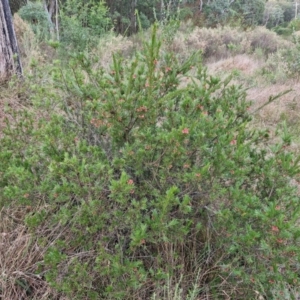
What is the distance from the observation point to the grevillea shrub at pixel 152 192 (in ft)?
4.53

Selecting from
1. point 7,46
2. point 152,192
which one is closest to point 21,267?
point 152,192

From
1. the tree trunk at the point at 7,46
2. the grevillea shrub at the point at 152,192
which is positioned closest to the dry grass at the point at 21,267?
the grevillea shrub at the point at 152,192

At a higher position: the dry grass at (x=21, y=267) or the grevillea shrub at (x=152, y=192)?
the grevillea shrub at (x=152, y=192)

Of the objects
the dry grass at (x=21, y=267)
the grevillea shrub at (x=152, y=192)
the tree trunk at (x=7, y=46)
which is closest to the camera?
the grevillea shrub at (x=152, y=192)

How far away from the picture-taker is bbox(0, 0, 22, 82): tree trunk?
333cm

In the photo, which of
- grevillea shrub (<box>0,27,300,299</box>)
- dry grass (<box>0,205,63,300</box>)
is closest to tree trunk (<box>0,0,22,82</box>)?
grevillea shrub (<box>0,27,300,299</box>)

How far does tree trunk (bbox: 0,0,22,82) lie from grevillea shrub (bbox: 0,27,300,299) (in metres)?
1.94

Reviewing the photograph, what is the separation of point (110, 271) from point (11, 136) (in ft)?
3.43

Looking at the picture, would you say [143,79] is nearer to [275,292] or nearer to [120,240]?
[120,240]

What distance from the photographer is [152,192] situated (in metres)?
1.51

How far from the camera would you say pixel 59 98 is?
6.16ft

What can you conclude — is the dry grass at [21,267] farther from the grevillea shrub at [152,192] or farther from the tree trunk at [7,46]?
the tree trunk at [7,46]

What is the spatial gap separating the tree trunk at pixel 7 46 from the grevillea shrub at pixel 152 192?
6.37ft

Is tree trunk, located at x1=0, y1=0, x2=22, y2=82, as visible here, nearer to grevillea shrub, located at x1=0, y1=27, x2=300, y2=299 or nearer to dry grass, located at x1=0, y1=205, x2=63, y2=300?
grevillea shrub, located at x1=0, y1=27, x2=300, y2=299
